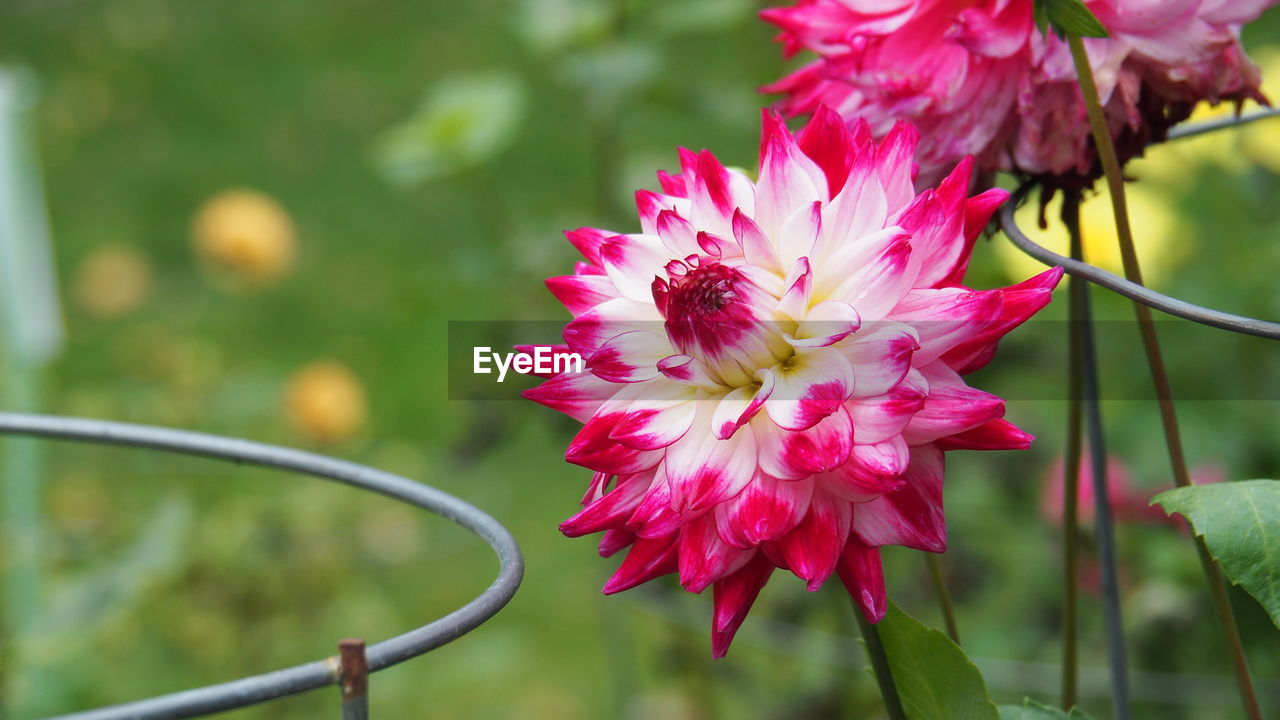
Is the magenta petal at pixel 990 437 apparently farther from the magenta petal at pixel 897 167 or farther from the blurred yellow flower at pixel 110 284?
the blurred yellow flower at pixel 110 284

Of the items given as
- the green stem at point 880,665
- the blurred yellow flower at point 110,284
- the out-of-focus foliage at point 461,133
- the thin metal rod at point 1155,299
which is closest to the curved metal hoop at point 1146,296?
the thin metal rod at point 1155,299

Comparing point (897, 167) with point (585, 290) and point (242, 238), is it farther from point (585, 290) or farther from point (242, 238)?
point (242, 238)

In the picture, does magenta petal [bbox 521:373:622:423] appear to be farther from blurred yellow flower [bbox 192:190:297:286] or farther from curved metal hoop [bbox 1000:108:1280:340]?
blurred yellow flower [bbox 192:190:297:286]

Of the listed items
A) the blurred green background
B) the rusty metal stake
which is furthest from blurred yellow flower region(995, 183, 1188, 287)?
the rusty metal stake

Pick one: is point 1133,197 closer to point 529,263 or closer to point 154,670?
point 529,263

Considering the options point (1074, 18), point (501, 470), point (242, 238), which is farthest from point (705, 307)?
point (501, 470)

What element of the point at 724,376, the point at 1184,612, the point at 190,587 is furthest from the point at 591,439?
the point at 190,587
